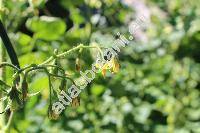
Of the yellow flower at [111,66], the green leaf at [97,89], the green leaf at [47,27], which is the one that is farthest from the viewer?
the green leaf at [97,89]

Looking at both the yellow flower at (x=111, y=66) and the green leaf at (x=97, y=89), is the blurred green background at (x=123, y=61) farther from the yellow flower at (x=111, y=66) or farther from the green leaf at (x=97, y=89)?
the yellow flower at (x=111, y=66)

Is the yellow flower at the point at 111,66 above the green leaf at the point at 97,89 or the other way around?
the other way around

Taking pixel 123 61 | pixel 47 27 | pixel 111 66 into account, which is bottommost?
pixel 111 66

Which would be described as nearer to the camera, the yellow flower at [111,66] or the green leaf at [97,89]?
the yellow flower at [111,66]

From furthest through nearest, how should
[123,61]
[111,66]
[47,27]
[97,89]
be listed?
[123,61], [97,89], [47,27], [111,66]

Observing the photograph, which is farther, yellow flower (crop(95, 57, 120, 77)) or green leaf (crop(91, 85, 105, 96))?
green leaf (crop(91, 85, 105, 96))

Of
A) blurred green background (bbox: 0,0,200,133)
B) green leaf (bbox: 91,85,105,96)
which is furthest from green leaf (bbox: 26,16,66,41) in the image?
green leaf (bbox: 91,85,105,96)

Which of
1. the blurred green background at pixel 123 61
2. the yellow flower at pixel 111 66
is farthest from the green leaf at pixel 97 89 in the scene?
the yellow flower at pixel 111 66

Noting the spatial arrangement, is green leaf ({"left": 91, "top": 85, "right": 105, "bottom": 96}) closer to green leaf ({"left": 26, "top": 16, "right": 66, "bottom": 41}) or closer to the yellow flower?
green leaf ({"left": 26, "top": 16, "right": 66, "bottom": 41})

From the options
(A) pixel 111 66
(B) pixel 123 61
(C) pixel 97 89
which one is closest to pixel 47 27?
(C) pixel 97 89

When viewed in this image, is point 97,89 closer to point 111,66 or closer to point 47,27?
point 47,27
